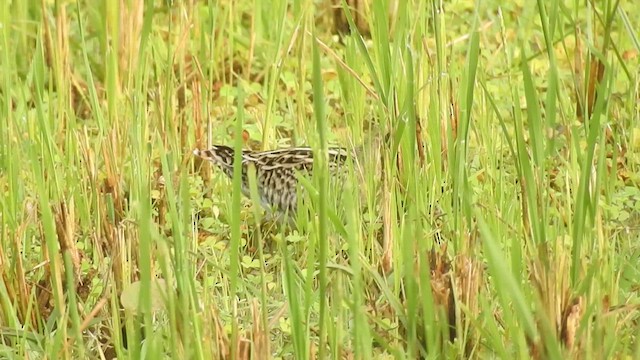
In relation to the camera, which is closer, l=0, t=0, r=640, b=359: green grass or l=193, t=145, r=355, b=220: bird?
l=0, t=0, r=640, b=359: green grass

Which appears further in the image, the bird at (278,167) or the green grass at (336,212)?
the bird at (278,167)

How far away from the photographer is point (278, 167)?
4.60 m

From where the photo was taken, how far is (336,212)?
369 centimetres

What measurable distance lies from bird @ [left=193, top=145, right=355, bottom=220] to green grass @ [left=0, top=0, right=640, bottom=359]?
0.29ft

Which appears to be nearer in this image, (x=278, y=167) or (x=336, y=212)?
(x=336, y=212)

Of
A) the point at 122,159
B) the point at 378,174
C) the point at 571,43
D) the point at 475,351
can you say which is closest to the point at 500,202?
the point at 378,174

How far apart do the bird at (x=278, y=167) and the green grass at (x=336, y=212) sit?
0.09 meters

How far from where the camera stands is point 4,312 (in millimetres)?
3412

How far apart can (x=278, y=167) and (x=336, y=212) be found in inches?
37.0

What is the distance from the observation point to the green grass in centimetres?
275

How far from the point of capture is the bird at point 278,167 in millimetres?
4520

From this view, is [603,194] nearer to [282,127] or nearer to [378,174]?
[378,174]

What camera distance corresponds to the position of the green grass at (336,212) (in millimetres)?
2752

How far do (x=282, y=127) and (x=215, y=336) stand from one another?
249 centimetres
